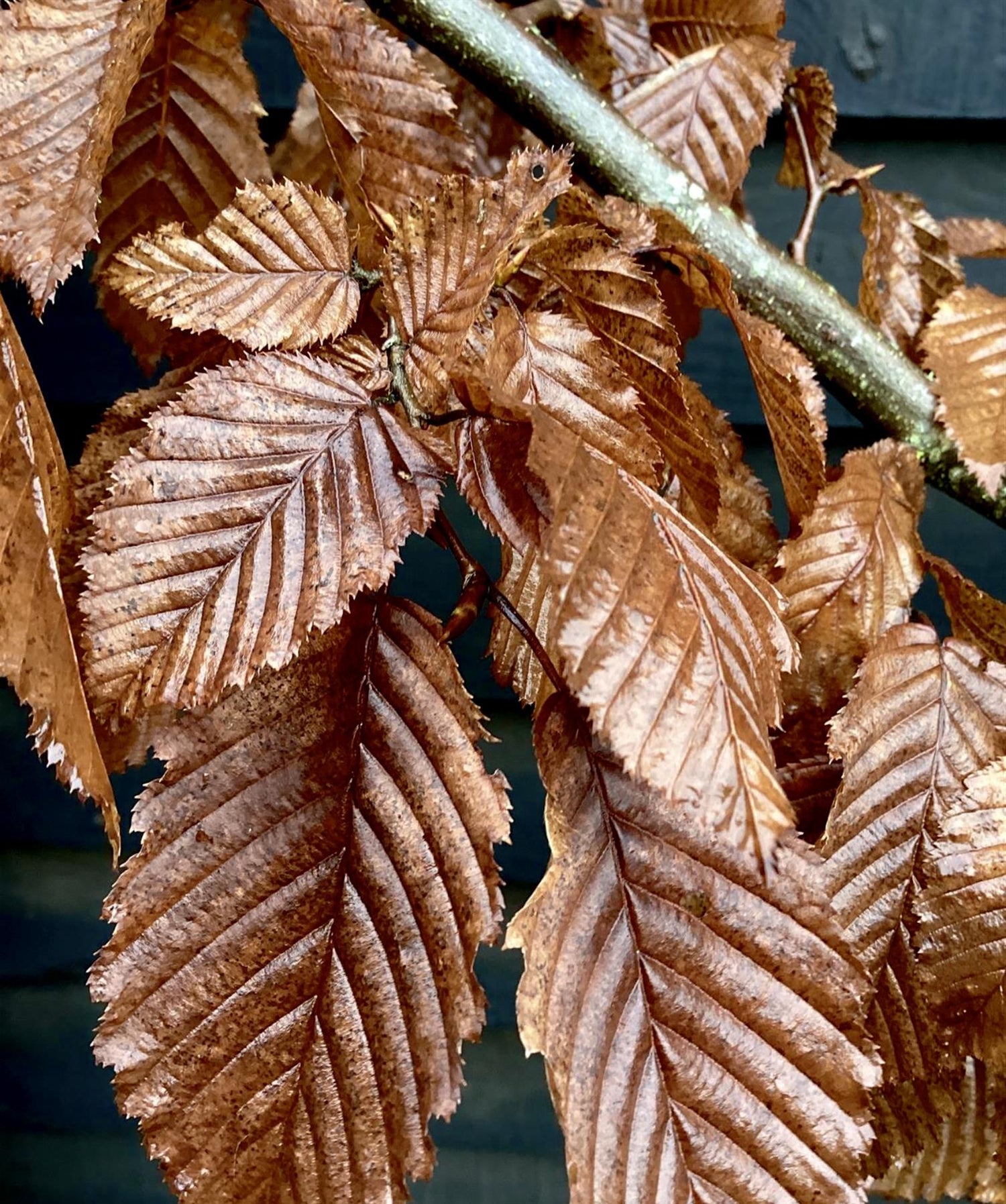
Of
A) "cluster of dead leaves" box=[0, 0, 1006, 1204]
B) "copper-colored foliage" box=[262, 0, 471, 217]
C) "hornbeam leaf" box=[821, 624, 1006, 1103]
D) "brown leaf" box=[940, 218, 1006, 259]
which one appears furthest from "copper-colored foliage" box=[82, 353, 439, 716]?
"brown leaf" box=[940, 218, 1006, 259]

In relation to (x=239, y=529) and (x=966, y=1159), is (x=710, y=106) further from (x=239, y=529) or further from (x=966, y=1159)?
(x=966, y=1159)

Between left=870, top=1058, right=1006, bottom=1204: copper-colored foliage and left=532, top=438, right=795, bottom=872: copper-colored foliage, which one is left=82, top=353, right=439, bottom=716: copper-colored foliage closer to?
left=532, top=438, right=795, bottom=872: copper-colored foliage

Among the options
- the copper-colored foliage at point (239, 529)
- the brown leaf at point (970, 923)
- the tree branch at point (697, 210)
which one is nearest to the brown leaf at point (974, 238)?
the tree branch at point (697, 210)

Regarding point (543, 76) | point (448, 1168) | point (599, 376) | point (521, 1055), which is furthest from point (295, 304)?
point (448, 1168)

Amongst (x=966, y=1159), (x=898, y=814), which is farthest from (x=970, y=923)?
(x=966, y=1159)

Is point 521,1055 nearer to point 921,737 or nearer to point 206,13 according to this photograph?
point 921,737
